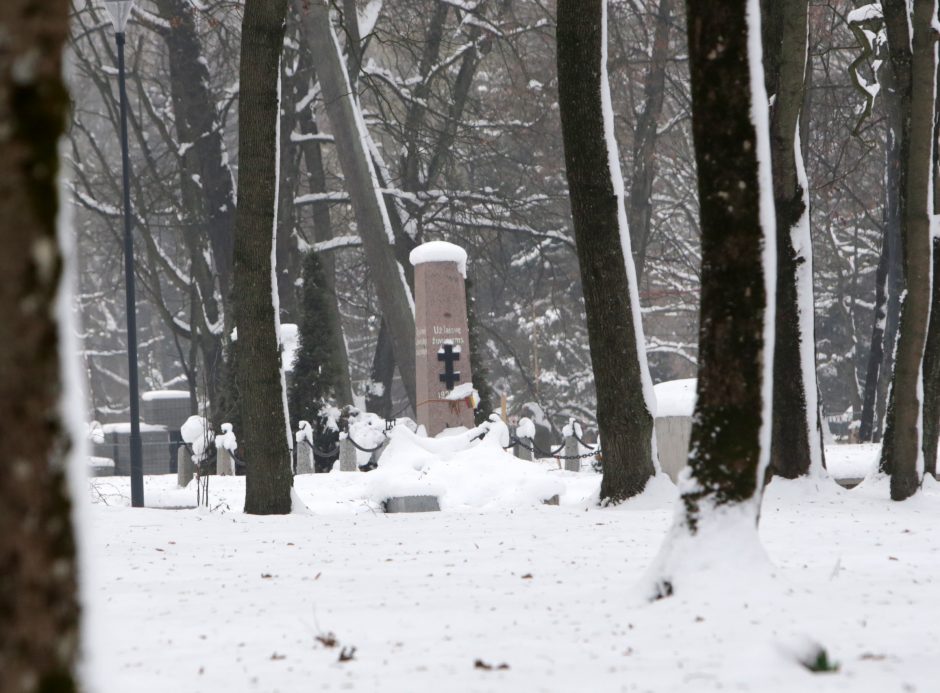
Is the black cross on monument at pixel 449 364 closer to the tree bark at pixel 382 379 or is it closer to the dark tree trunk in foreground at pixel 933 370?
the dark tree trunk in foreground at pixel 933 370

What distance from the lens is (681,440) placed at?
19.2m

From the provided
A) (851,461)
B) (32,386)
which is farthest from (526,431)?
(32,386)

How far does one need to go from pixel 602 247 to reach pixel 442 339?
26.3 ft

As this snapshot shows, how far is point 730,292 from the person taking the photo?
18.9ft

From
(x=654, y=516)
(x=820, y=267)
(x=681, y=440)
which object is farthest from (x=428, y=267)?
(x=820, y=267)

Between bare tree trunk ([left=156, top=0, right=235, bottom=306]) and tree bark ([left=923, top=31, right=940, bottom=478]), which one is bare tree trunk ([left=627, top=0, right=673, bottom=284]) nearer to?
bare tree trunk ([left=156, top=0, right=235, bottom=306])

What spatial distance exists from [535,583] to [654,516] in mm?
3729

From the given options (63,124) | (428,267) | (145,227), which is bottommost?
(63,124)

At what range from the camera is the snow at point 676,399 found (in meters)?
19.4

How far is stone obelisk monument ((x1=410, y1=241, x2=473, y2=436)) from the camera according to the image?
18719mm

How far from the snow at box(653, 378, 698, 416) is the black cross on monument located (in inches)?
117

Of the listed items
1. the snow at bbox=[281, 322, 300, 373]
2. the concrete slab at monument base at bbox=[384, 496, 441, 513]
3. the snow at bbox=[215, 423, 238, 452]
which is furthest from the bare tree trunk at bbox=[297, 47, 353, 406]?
the concrete slab at monument base at bbox=[384, 496, 441, 513]

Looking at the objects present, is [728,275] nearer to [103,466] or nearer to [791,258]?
[791,258]

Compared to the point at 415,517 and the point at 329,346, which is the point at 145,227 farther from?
the point at 415,517
